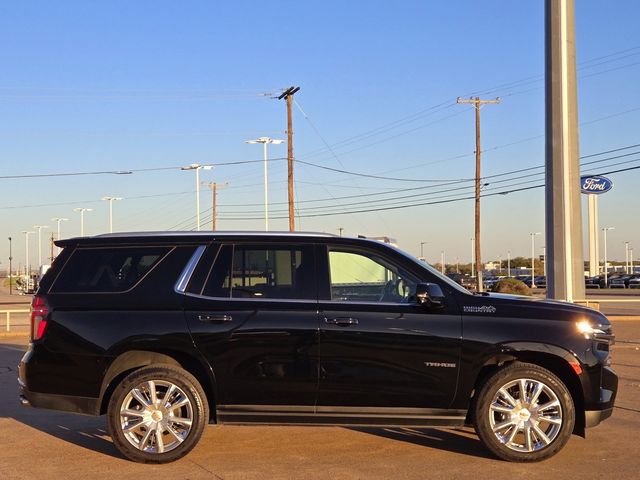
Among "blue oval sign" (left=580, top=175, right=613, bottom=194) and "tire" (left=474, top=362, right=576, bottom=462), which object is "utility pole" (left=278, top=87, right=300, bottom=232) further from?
"tire" (left=474, top=362, right=576, bottom=462)

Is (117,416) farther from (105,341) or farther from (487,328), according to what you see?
(487,328)

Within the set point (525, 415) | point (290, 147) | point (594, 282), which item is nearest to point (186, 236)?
point (525, 415)

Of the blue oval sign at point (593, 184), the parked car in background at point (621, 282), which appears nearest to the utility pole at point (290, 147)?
the blue oval sign at point (593, 184)

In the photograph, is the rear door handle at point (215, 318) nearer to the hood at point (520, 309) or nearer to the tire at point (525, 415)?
the hood at point (520, 309)

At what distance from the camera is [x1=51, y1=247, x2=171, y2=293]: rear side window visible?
6988 millimetres

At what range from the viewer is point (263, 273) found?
6.98 meters

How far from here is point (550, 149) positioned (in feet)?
54.0

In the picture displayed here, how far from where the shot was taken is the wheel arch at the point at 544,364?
6695 mm

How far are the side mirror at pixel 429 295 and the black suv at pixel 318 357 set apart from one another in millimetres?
15

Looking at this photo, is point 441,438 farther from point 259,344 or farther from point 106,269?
point 106,269

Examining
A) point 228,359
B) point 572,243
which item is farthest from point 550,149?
point 228,359

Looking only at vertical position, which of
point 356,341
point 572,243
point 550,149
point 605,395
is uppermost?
point 550,149

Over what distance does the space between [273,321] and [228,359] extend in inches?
19.5

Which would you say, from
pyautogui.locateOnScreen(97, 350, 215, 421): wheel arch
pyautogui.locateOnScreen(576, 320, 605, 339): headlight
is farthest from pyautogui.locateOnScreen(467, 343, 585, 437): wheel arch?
pyautogui.locateOnScreen(97, 350, 215, 421): wheel arch
